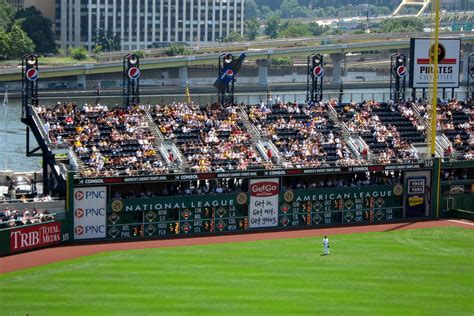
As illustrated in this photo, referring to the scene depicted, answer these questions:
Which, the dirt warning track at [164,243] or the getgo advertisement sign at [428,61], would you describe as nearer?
the dirt warning track at [164,243]

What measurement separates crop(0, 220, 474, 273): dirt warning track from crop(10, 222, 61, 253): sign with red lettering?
35cm

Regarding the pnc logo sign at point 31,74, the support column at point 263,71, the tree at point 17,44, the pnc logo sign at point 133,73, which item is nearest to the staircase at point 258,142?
the pnc logo sign at point 133,73

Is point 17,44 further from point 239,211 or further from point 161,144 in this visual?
point 239,211

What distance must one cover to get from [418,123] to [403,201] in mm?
7640

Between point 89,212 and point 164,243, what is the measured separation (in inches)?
154

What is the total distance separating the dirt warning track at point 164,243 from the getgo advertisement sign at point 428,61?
12041 millimetres

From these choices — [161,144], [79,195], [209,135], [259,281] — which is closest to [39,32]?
[209,135]

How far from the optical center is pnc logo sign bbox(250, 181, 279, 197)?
61.0 meters

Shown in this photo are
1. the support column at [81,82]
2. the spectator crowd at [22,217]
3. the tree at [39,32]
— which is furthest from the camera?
the tree at [39,32]

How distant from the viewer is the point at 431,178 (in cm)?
6581

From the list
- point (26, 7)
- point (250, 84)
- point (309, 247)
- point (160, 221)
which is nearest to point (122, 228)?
point (160, 221)

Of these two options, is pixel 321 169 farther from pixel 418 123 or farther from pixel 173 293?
pixel 173 293

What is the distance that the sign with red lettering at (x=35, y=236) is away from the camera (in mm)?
52844

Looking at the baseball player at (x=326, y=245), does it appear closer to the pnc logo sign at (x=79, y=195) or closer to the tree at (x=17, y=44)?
the pnc logo sign at (x=79, y=195)
